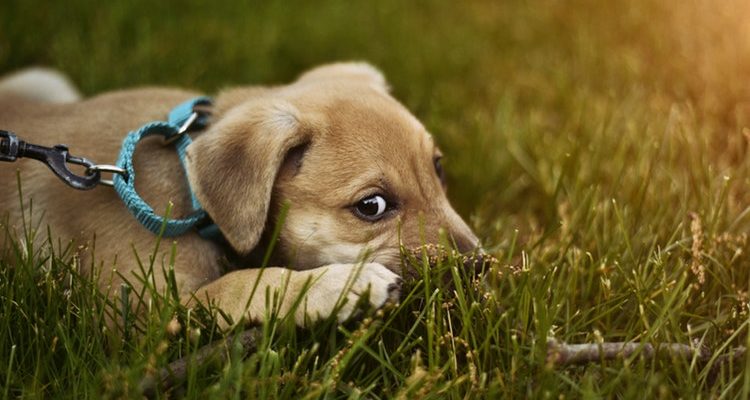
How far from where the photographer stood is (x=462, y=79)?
602cm

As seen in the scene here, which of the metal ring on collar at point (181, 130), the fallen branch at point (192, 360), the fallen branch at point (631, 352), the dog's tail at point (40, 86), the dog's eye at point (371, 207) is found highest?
the dog's tail at point (40, 86)

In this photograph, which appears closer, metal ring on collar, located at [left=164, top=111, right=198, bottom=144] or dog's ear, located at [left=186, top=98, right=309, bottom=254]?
dog's ear, located at [left=186, top=98, right=309, bottom=254]

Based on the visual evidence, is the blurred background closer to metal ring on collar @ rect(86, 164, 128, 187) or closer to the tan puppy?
the tan puppy

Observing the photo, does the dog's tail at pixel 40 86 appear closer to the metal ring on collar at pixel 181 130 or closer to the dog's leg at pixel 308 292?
the metal ring on collar at pixel 181 130

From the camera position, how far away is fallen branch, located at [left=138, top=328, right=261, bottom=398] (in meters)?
2.43

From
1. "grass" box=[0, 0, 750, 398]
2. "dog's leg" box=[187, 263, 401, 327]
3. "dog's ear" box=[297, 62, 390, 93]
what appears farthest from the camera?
"dog's ear" box=[297, 62, 390, 93]

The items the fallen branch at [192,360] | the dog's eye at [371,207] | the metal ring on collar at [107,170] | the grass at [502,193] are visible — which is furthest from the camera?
the dog's eye at [371,207]

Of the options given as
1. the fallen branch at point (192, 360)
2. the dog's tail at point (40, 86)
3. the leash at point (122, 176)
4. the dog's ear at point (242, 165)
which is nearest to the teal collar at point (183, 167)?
Result: the leash at point (122, 176)

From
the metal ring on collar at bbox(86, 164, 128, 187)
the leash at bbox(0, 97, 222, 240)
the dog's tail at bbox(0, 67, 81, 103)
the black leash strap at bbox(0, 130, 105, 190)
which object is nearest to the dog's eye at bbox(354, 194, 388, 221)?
the leash at bbox(0, 97, 222, 240)

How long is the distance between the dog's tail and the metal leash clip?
1.63m

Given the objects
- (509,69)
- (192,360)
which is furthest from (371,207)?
(509,69)

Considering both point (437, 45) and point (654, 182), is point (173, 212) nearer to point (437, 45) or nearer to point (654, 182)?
point (654, 182)

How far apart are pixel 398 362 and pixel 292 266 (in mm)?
701

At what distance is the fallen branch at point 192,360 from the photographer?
2.43 m
